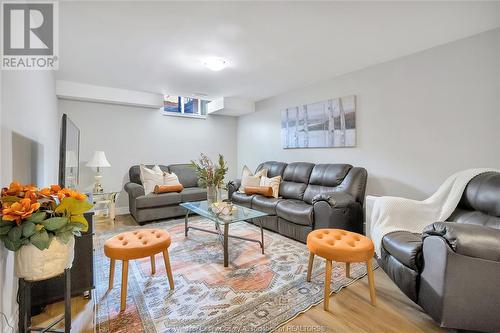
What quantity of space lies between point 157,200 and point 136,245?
6.79ft

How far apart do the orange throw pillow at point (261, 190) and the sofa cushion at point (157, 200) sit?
47.3 inches

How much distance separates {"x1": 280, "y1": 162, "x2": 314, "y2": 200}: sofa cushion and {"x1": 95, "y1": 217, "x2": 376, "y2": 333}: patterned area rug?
991 mm

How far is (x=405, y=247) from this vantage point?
5.68 feet

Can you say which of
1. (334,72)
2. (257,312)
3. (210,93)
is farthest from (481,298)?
(210,93)

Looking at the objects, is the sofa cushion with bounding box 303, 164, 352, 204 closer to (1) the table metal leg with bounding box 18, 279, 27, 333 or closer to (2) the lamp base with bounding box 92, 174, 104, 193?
(1) the table metal leg with bounding box 18, 279, 27, 333

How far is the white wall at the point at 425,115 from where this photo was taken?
7.70 feet

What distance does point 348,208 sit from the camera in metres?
2.75

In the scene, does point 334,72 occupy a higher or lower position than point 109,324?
higher

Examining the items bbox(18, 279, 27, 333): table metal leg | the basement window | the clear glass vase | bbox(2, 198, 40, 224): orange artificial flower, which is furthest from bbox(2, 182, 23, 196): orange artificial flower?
the basement window

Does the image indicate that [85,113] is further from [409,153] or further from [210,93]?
[409,153]

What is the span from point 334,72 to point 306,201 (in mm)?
1909

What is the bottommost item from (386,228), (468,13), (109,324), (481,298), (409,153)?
(109,324)

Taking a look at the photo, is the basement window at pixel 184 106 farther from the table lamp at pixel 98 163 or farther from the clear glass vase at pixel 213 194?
the clear glass vase at pixel 213 194

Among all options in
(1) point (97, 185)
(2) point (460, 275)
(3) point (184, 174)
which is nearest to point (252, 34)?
(2) point (460, 275)
